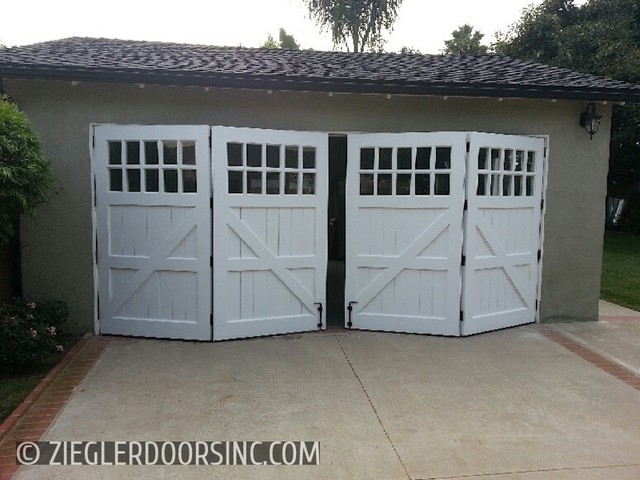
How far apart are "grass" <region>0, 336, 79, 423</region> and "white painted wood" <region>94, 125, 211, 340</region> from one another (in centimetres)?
95

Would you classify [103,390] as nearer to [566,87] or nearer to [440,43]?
[566,87]

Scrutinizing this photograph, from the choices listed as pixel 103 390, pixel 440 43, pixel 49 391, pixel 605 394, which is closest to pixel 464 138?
pixel 605 394

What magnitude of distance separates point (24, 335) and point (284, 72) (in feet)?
12.5

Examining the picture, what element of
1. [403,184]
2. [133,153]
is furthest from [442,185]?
[133,153]

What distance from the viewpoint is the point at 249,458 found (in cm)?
325

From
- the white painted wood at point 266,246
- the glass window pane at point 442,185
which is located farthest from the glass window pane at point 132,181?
the glass window pane at point 442,185

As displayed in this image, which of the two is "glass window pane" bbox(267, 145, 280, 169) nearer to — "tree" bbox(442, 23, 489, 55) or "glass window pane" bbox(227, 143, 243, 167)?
"glass window pane" bbox(227, 143, 243, 167)

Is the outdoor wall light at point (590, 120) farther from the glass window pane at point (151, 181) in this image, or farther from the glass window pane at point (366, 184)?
the glass window pane at point (151, 181)

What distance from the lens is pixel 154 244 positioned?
5.71 m

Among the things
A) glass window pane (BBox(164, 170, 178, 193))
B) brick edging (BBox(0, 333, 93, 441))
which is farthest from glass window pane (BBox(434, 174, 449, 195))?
brick edging (BBox(0, 333, 93, 441))

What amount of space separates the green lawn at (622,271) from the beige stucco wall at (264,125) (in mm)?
2492

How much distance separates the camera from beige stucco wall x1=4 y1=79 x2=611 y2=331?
18.7ft

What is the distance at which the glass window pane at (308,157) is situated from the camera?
19.5 feet

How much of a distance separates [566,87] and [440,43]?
25.9 m
